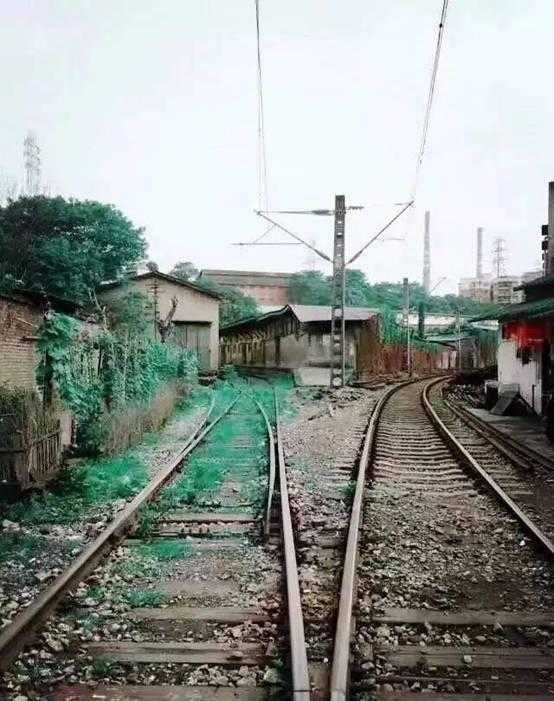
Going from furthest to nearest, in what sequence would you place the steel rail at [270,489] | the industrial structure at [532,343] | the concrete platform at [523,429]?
the industrial structure at [532,343]
the concrete platform at [523,429]
the steel rail at [270,489]

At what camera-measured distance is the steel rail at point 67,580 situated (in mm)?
3320

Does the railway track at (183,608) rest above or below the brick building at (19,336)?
below

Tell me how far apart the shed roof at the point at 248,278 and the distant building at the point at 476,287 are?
29.4 m

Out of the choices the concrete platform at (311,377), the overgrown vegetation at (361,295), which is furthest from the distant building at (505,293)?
the concrete platform at (311,377)

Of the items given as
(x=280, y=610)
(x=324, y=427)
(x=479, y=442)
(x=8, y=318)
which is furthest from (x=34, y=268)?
(x=280, y=610)

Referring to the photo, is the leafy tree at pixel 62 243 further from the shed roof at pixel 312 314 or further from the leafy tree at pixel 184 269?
the leafy tree at pixel 184 269

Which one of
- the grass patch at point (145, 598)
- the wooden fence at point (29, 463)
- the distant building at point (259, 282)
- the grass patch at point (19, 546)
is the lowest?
the grass patch at point (145, 598)

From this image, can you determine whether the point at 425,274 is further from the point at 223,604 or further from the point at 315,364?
the point at 223,604

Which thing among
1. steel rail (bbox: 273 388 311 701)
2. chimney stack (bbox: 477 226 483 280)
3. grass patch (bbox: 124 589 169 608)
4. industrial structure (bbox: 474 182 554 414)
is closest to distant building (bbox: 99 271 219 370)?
industrial structure (bbox: 474 182 554 414)

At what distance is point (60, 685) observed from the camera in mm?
3086

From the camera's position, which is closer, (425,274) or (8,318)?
(8,318)

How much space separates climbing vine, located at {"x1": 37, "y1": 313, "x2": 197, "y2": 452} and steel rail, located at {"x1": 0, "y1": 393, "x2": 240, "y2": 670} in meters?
2.68

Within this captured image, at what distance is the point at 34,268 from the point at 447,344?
103 ft

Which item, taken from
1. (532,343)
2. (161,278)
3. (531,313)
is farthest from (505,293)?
(531,313)
